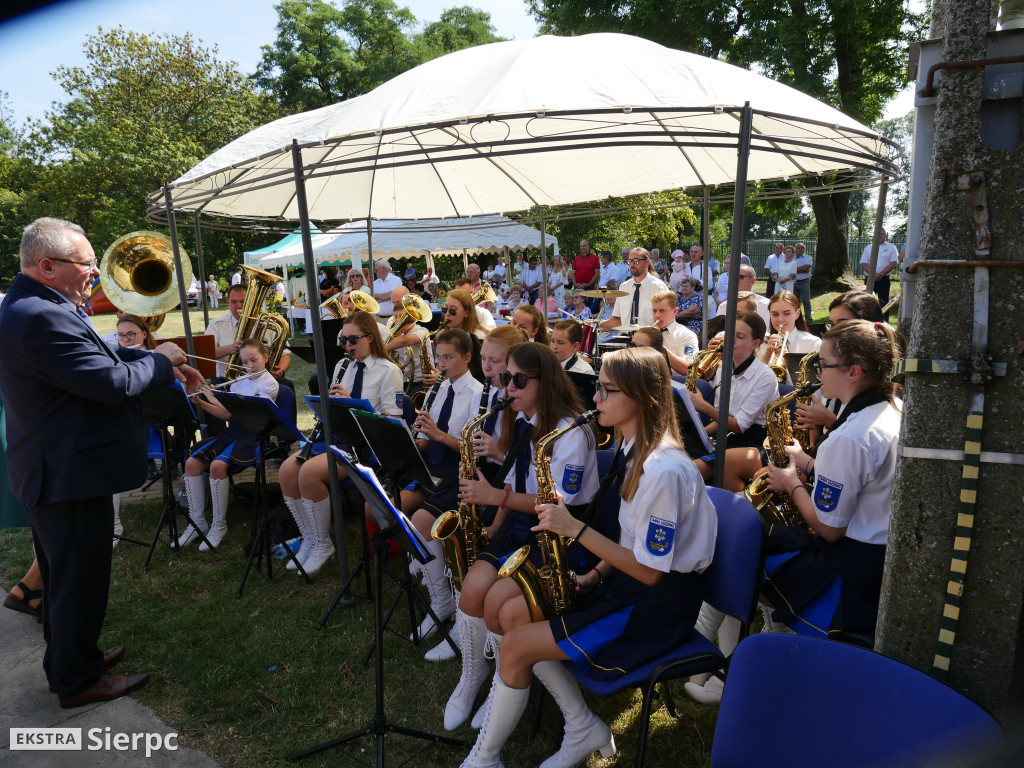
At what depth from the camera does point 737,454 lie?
462 centimetres

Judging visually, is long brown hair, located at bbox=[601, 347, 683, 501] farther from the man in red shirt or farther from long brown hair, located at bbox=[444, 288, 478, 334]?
the man in red shirt

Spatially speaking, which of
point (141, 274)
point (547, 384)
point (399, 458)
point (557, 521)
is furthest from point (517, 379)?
point (141, 274)

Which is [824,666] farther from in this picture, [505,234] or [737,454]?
[505,234]

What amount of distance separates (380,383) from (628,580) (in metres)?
3.35

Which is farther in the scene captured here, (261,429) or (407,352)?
(407,352)

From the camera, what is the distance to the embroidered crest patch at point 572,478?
3363mm

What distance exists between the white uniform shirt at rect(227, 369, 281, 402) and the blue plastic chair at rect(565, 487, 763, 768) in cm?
395

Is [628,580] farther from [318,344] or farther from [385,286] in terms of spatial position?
[385,286]

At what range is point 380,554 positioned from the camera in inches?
111

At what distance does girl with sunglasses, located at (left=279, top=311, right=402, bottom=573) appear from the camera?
5039mm

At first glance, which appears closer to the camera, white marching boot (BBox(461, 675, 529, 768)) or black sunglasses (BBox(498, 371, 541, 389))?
white marching boot (BBox(461, 675, 529, 768))

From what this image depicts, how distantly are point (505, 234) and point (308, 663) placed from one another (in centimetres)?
1704

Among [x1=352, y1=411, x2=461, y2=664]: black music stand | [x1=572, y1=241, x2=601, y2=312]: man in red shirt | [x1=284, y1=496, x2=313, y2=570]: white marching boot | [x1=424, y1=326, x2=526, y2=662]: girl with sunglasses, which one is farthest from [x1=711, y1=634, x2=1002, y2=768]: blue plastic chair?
[x1=572, y1=241, x2=601, y2=312]: man in red shirt

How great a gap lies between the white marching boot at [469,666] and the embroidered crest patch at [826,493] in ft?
5.35
